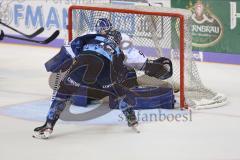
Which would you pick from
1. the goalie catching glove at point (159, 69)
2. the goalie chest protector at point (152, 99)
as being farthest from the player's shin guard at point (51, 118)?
the goalie catching glove at point (159, 69)

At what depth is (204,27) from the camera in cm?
940

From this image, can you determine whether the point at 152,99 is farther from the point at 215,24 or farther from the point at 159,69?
the point at 215,24

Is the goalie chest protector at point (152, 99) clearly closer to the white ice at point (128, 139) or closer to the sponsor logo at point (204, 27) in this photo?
the white ice at point (128, 139)

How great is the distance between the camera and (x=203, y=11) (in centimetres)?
941

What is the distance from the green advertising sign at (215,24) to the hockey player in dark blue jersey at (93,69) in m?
3.70

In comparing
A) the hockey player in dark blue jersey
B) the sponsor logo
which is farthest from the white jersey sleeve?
the sponsor logo

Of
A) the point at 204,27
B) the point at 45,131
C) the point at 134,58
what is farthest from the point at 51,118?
the point at 204,27

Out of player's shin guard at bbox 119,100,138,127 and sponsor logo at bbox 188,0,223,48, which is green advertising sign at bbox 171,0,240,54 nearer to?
sponsor logo at bbox 188,0,223,48

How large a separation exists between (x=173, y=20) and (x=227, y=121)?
123cm

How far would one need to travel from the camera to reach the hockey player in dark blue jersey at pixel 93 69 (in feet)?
18.1

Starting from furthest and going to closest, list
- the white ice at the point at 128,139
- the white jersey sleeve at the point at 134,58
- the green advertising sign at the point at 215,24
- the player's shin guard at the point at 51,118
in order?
the green advertising sign at the point at 215,24 → the white jersey sleeve at the point at 134,58 → the player's shin guard at the point at 51,118 → the white ice at the point at 128,139

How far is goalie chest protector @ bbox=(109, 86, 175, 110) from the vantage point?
6566 mm

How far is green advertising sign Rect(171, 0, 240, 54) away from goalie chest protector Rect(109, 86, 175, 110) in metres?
2.94

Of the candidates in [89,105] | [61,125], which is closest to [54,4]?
[89,105]
